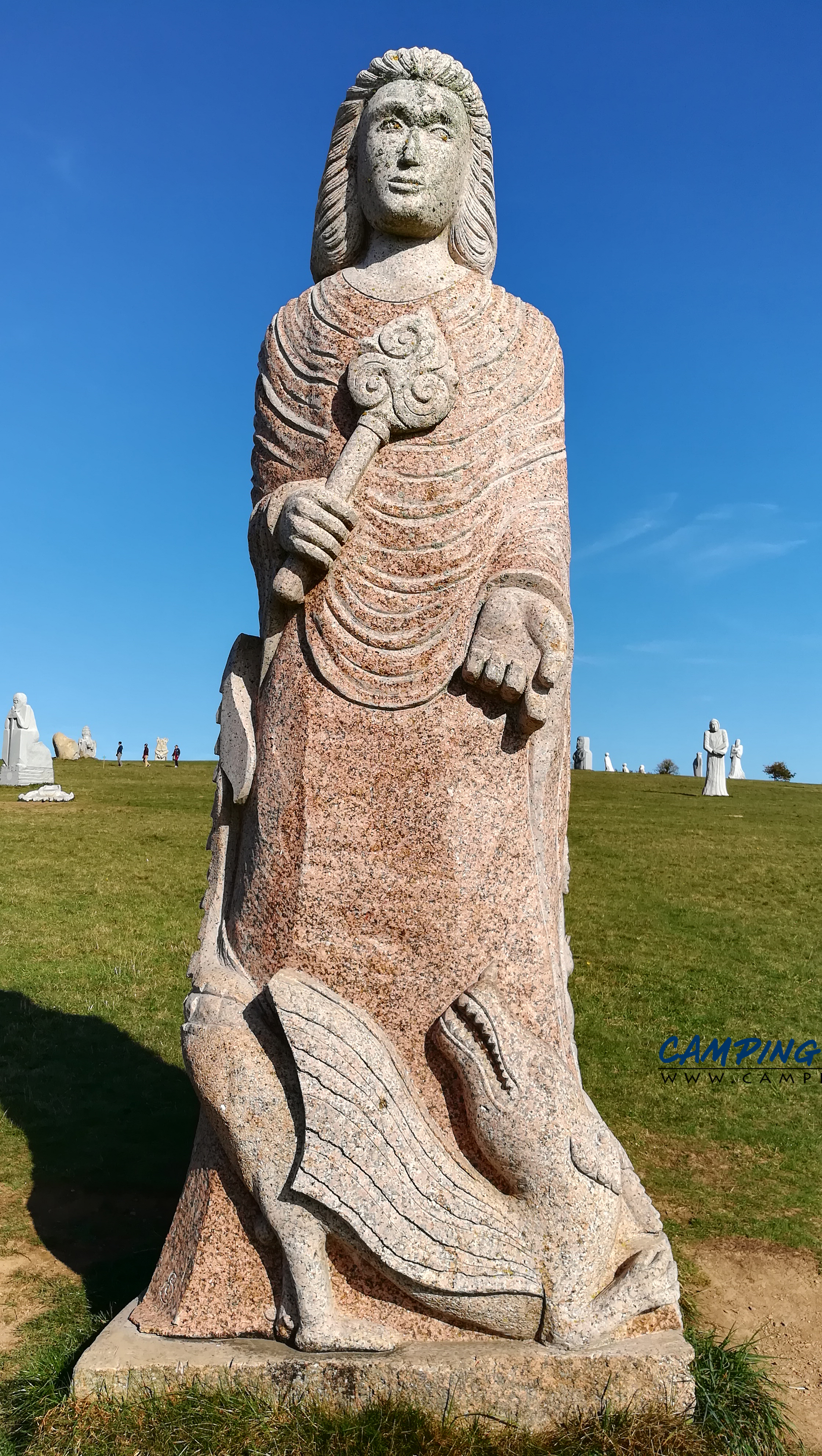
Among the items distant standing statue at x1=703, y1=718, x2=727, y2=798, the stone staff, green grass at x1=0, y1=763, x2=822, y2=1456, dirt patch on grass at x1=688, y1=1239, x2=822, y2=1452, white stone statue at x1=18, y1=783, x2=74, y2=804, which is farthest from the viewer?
distant standing statue at x1=703, y1=718, x2=727, y2=798

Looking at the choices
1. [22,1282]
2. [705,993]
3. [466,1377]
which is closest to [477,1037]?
[466,1377]

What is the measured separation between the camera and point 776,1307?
4.98m


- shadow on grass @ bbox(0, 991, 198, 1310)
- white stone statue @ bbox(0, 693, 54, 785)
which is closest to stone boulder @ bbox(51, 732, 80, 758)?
white stone statue @ bbox(0, 693, 54, 785)

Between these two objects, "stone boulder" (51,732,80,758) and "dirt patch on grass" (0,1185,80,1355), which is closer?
"dirt patch on grass" (0,1185,80,1355)

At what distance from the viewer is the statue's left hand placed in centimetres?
374

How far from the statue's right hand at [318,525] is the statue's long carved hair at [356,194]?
1.27 meters

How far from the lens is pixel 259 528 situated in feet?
13.5

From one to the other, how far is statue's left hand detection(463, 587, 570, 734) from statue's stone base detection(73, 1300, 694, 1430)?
6.43 ft

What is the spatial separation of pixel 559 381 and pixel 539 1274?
314 cm

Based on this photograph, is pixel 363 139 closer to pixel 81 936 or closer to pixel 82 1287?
pixel 82 1287

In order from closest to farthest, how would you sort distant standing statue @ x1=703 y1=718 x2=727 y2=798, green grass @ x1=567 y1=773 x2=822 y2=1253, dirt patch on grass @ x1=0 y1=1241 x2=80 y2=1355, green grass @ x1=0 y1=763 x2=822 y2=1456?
green grass @ x1=0 y1=763 x2=822 y2=1456 → dirt patch on grass @ x1=0 y1=1241 x2=80 y2=1355 → green grass @ x1=567 y1=773 x2=822 y2=1253 → distant standing statue @ x1=703 y1=718 x2=727 y2=798

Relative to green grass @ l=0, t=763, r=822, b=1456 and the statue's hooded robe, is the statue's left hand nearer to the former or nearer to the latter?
the statue's hooded robe

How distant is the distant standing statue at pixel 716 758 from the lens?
26297 mm

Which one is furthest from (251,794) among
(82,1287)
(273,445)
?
(82,1287)
